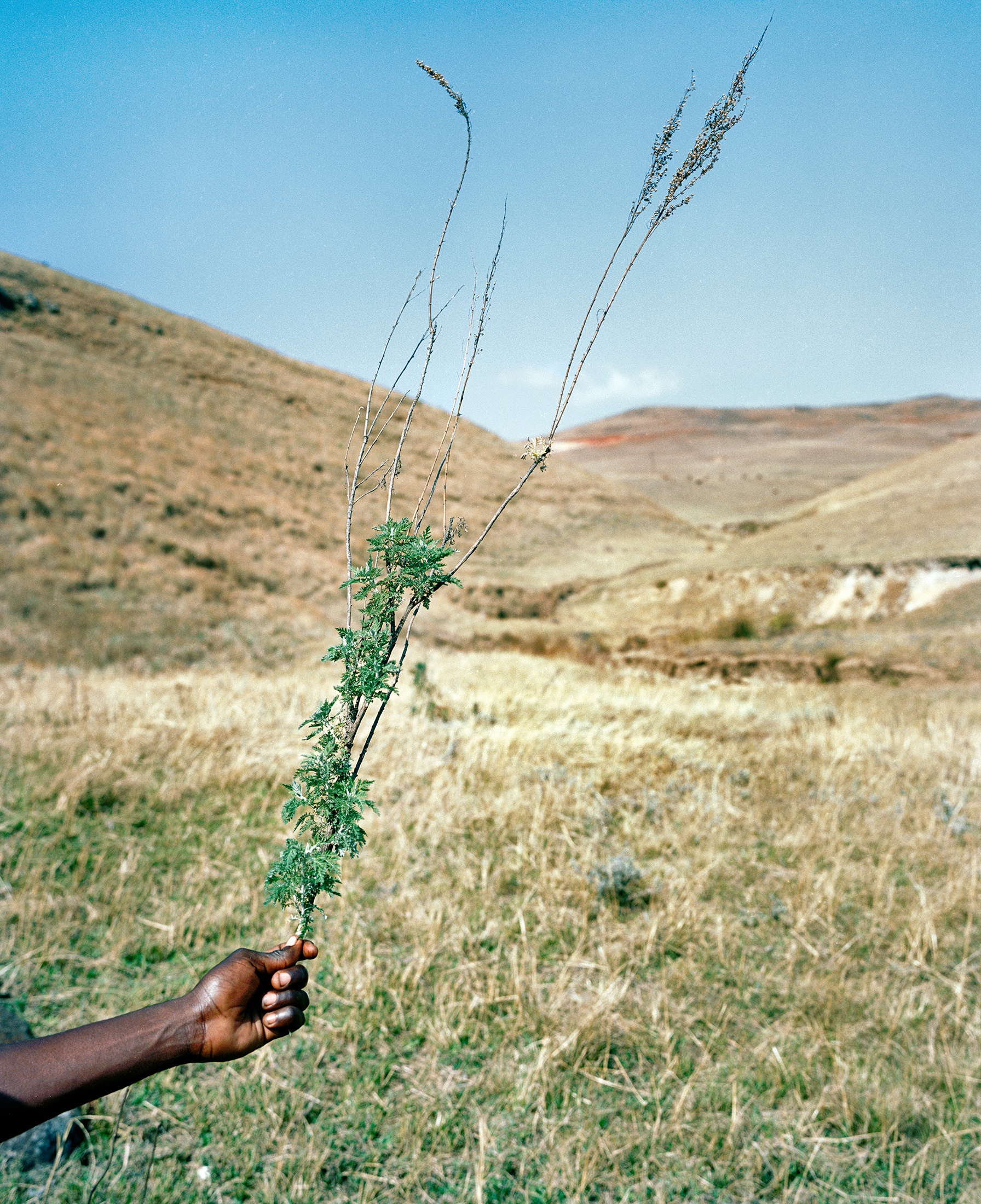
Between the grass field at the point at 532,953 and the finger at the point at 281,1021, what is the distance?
1.72m

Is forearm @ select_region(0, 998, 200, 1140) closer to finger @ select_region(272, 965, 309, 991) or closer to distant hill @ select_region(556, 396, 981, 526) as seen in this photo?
finger @ select_region(272, 965, 309, 991)

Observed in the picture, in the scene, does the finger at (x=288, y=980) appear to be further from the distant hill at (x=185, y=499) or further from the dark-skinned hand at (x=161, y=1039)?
the distant hill at (x=185, y=499)

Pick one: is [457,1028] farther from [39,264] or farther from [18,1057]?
[39,264]

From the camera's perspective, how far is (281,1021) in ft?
4.53

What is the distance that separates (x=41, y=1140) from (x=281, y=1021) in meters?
2.09

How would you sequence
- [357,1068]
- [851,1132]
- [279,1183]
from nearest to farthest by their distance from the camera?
[279,1183] < [851,1132] < [357,1068]

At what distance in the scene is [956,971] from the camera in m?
3.99

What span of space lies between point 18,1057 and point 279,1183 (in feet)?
6.53

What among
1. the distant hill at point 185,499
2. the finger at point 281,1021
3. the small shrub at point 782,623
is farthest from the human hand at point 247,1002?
the small shrub at point 782,623

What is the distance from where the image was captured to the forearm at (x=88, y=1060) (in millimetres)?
1187

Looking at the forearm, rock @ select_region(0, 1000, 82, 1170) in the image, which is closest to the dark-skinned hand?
the forearm

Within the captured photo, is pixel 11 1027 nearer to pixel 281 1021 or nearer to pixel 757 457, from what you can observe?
pixel 281 1021

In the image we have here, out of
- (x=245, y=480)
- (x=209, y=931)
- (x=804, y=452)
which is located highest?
(x=804, y=452)

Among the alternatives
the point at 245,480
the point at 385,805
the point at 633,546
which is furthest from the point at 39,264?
the point at 385,805
